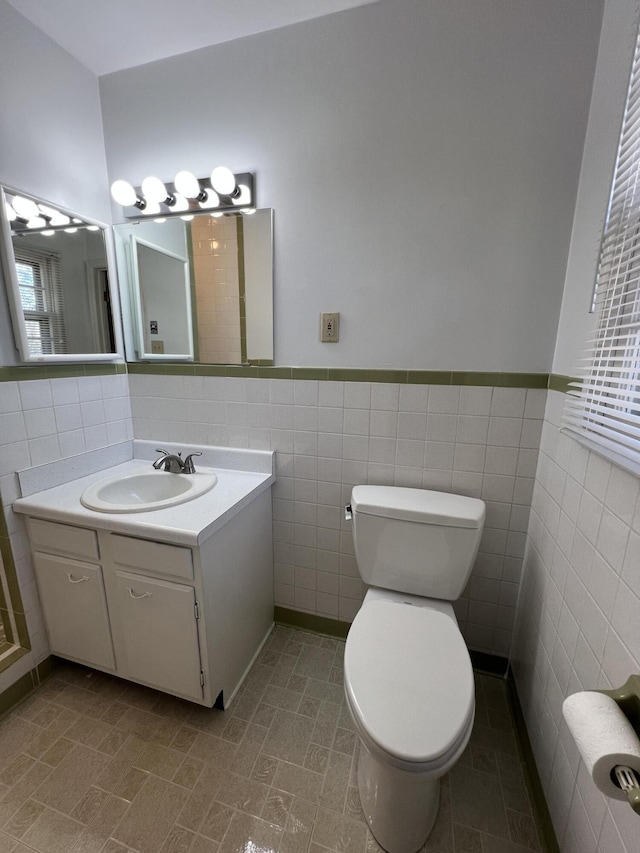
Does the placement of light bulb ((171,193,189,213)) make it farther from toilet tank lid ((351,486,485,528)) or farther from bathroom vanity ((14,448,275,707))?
toilet tank lid ((351,486,485,528))

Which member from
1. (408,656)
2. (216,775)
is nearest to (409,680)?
(408,656)

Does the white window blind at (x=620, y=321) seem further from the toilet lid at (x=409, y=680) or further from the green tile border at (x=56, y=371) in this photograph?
the green tile border at (x=56, y=371)

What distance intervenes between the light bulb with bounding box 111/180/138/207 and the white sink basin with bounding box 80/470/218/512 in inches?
45.6

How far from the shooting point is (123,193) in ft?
4.72

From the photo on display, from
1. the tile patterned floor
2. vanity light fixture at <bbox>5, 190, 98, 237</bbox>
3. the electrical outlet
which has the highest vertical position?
vanity light fixture at <bbox>5, 190, 98, 237</bbox>

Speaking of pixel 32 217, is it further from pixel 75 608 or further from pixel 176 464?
pixel 75 608

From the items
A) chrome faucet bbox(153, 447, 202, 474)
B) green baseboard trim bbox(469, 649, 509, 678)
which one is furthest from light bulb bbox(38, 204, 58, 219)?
green baseboard trim bbox(469, 649, 509, 678)

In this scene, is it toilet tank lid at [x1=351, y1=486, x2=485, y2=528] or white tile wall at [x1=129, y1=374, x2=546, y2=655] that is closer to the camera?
toilet tank lid at [x1=351, y1=486, x2=485, y2=528]

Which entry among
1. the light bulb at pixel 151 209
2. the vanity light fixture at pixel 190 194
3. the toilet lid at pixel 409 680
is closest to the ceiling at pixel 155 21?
the vanity light fixture at pixel 190 194

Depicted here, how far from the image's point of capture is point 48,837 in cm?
95

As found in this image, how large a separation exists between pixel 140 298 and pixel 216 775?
185 centimetres

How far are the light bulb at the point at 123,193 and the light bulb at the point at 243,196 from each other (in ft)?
1.48

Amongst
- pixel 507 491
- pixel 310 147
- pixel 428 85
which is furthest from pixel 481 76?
pixel 507 491

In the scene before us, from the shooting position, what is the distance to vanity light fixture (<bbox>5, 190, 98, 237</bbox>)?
121cm
